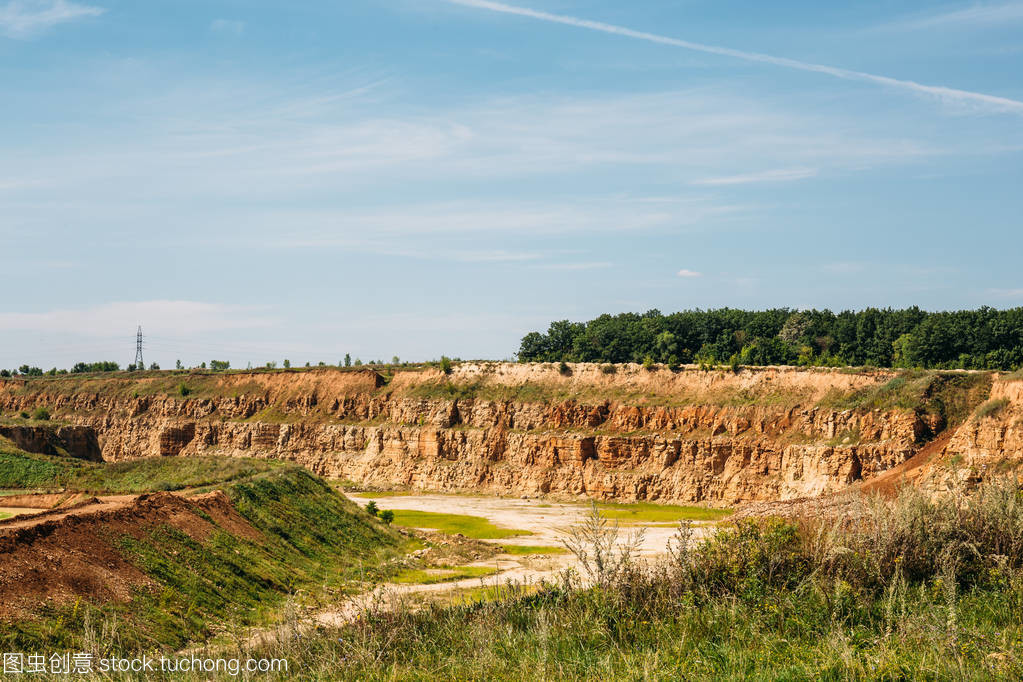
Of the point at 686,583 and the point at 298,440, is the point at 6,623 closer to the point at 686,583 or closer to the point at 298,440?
the point at 686,583

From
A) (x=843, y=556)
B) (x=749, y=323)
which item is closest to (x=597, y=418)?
(x=749, y=323)

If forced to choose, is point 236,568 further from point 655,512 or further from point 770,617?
point 655,512

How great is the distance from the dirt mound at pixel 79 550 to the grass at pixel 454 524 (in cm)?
2727

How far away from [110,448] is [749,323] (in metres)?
86.1

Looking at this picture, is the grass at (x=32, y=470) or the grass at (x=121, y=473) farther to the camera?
the grass at (x=32, y=470)

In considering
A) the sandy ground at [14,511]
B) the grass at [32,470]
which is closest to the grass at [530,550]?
the grass at [32,470]

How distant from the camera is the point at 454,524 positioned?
215ft

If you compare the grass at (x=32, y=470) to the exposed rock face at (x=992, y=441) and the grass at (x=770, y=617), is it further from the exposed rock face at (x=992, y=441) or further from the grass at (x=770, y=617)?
the exposed rock face at (x=992, y=441)

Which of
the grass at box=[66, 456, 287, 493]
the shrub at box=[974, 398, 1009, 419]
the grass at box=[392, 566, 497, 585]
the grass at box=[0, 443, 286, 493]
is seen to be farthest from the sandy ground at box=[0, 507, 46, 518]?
the shrub at box=[974, 398, 1009, 419]

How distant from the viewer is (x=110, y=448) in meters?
118

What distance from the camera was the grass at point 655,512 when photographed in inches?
2761

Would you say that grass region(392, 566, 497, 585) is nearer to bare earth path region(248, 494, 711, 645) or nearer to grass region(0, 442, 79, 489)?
bare earth path region(248, 494, 711, 645)

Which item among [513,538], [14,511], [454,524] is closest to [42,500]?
[14,511]

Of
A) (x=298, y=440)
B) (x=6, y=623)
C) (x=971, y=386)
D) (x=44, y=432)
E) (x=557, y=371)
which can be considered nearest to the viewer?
(x=6, y=623)
